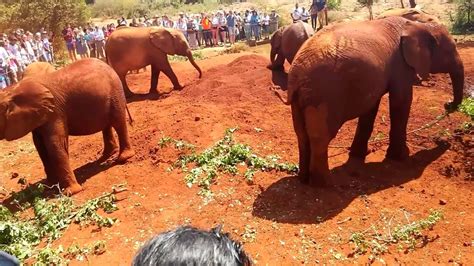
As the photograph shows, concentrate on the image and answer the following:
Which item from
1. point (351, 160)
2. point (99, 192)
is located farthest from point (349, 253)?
point (99, 192)

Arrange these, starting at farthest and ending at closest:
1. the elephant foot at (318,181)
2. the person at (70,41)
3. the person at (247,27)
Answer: the person at (247,27), the person at (70,41), the elephant foot at (318,181)

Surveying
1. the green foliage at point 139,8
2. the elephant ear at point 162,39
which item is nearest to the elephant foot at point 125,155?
the elephant ear at point 162,39

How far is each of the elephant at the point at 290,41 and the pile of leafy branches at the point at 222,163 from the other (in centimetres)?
559

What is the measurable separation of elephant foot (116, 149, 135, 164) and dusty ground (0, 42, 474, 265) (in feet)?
0.70

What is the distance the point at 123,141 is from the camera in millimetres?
9086

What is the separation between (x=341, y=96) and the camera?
6652mm

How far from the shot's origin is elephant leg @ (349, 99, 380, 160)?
26.6ft

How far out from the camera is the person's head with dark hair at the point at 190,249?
6.63 ft

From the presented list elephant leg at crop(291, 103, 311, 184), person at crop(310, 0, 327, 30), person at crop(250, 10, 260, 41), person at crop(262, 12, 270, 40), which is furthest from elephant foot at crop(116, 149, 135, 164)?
person at crop(262, 12, 270, 40)

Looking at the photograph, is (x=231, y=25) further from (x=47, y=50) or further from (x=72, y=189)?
(x=72, y=189)

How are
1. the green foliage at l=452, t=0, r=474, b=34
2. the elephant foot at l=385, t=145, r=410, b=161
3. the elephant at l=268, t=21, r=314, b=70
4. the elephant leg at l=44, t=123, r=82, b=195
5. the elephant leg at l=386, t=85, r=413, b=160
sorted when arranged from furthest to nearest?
the green foliage at l=452, t=0, r=474, b=34, the elephant at l=268, t=21, r=314, b=70, the elephant foot at l=385, t=145, r=410, b=161, the elephant leg at l=44, t=123, r=82, b=195, the elephant leg at l=386, t=85, r=413, b=160

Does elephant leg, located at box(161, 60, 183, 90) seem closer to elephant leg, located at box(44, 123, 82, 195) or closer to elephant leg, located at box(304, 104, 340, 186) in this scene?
elephant leg, located at box(44, 123, 82, 195)

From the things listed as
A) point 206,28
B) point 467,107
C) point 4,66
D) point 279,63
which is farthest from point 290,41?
point 206,28

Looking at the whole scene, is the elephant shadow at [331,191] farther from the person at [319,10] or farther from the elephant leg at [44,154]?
the person at [319,10]
